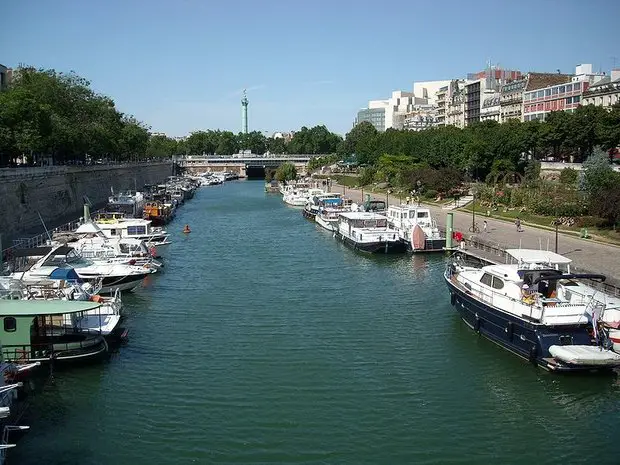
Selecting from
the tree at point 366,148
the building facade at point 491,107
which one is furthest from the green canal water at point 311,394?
the tree at point 366,148

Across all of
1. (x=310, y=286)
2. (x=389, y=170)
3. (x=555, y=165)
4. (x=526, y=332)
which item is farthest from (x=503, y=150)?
(x=526, y=332)

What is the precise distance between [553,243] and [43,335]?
3258 cm

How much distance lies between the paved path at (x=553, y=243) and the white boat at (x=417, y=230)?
8.41 ft

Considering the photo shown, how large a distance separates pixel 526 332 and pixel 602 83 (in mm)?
74069

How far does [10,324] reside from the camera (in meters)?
24.6

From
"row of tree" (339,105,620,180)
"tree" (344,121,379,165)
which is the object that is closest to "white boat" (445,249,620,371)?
"row of tree" (339,105,620,180)

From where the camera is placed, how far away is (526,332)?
86.9 feet

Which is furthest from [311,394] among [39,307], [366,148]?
[366,148]

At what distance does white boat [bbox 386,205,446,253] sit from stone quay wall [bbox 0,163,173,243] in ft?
97.4

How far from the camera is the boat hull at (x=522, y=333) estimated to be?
25375 millimetres

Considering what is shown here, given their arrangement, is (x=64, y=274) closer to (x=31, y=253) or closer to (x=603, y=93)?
(x=31, y=253)

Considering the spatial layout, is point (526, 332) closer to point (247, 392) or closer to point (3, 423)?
point (247, 392)

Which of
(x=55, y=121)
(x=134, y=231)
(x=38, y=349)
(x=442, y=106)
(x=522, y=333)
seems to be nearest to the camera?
(x=38, y=349)

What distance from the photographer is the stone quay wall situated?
5384 centimetres
